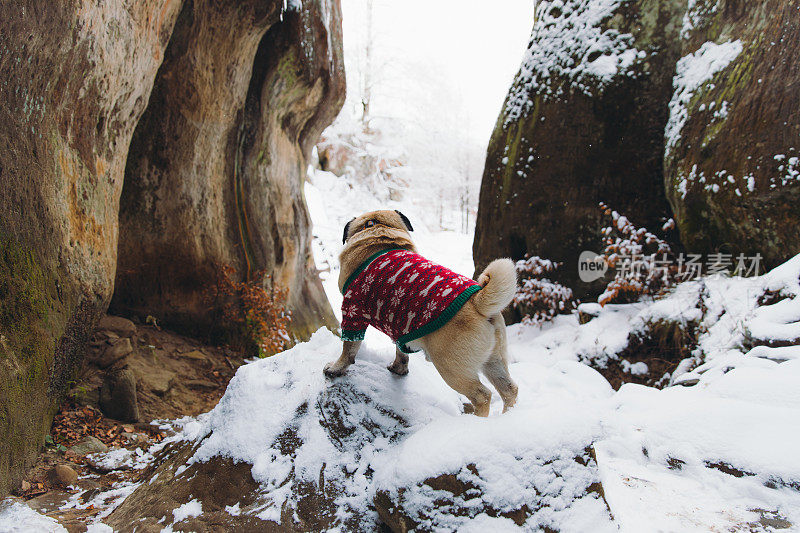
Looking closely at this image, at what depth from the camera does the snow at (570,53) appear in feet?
19.3

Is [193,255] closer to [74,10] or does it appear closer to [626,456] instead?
[74,10]

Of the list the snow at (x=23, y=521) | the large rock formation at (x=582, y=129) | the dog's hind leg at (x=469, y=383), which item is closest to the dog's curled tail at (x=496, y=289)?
the dog's hind leg at (x=469, y=383)

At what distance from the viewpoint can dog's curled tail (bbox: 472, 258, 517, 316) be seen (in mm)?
2098

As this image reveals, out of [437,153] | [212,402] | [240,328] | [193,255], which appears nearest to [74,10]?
[193,255]

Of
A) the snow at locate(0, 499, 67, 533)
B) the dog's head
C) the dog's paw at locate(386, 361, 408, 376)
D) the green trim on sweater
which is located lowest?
the snow at locate(0, 499, 67, 533)

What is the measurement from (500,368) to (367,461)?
88 cm

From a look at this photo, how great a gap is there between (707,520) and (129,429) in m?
3.84

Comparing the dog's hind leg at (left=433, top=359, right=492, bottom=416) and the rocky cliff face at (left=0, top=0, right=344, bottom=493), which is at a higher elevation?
the rocky cliff face at (left=0, top=0, right=344, bottom=493)

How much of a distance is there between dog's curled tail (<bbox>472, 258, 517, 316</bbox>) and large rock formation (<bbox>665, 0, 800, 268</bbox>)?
11.6ft

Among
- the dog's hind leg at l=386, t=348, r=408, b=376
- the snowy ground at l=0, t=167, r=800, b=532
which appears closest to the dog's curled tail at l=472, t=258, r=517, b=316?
the snowy ground at l=0, t=167, r=800, b=532

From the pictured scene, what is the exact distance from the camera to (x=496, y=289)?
211cm

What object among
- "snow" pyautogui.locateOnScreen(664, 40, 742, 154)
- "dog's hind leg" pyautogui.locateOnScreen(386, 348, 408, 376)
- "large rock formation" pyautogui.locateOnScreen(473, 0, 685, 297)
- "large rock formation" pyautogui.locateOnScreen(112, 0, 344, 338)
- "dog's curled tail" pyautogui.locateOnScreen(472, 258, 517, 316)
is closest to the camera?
"dog's curled tail" pyautogui.locateOnScreen(472, 258, 517, 316)

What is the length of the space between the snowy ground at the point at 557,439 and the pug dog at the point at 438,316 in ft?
0.76

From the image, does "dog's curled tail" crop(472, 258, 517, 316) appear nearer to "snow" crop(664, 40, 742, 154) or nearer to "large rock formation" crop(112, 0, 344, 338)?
"large rock formation" crop(112, 0, 344, 338)
